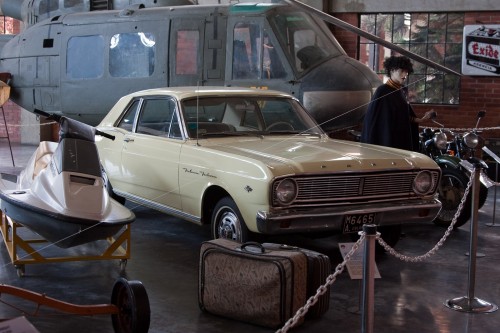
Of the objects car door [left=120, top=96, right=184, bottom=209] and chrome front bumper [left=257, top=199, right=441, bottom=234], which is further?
car door [left=120, top=96, right=184, bottom=209]

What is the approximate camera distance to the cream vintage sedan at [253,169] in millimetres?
6305

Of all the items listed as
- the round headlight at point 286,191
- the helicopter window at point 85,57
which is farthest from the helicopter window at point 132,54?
the round headlight at point 286,191

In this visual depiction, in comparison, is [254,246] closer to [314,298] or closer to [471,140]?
[314,298]

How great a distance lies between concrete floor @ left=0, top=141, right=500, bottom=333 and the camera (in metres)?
5.35

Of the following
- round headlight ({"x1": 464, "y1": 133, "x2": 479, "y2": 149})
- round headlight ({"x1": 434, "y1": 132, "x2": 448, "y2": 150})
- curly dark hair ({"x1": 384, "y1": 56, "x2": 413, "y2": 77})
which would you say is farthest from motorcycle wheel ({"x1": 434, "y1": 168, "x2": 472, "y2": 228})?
curly dark hair ({"x1": 384, "y1": 56, "x2": 413, "y2": 77})

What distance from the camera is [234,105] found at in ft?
25.6

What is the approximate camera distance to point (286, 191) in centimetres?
624

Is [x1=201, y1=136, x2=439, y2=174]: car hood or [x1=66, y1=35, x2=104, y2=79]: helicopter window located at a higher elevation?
[x1=66, y1=35, x2=104, y2=79]: helicopter window

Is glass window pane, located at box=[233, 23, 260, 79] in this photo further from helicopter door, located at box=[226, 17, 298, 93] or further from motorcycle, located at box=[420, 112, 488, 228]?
motorcycle, located at box=[420, 112, 488, 228]

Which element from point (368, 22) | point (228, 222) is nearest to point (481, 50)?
point (368, 22)

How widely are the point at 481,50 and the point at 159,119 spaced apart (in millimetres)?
7734

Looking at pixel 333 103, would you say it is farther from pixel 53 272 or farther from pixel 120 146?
pixel 53 272

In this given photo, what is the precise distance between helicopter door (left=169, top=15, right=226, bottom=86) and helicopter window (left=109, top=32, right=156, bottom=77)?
45 cm

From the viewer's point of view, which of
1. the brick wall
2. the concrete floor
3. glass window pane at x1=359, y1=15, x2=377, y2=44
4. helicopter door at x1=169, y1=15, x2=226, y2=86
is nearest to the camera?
the concrete floor
